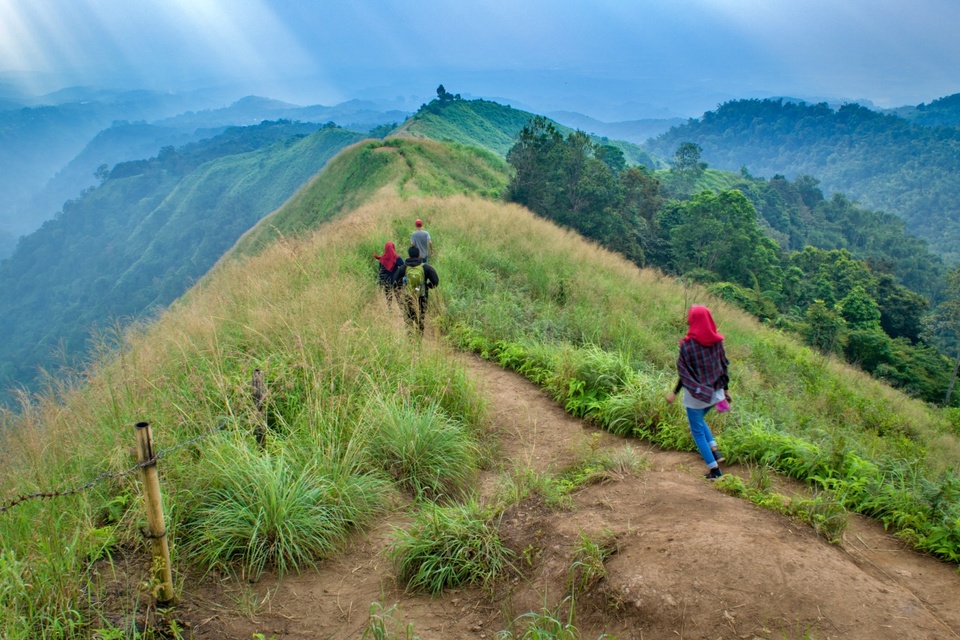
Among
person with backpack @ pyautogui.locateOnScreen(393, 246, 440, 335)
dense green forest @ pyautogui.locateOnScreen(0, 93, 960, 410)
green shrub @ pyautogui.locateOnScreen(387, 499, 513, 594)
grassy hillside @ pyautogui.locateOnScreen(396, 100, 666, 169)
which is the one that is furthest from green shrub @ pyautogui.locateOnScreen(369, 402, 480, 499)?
grassy hillside @ pyautogui.locateOnScreen(396, 100, 666, 169)

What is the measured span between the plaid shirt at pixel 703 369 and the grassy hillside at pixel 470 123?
5872cm

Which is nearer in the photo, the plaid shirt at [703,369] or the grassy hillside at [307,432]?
the grassy hillside at [307,432]

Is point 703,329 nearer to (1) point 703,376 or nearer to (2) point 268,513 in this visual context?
(1) point 703,376

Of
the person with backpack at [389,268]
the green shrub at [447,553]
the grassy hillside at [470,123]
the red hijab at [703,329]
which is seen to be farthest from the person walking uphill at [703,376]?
the grassy hillside at [470,123]

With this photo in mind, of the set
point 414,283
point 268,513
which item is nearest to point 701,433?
point 268,513

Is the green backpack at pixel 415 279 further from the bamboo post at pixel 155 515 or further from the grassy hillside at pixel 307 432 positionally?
the bamboo post at pixel 155 515

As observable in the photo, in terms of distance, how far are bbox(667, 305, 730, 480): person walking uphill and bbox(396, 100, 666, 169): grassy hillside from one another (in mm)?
58678

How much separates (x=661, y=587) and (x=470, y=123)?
86.8 meters

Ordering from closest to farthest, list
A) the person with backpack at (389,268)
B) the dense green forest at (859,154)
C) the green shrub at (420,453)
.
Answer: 1. the green shrub at (420,453)
2. the person with backpack at (389,268)
3. the dense green forest at (859,154)

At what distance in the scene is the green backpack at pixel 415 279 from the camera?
25.8 feet

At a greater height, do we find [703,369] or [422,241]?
[422,241]

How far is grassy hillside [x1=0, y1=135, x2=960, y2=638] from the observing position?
334cm

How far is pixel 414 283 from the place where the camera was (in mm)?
7895

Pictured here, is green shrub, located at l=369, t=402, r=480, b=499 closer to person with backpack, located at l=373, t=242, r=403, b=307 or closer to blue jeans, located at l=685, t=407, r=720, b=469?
blue jeans, located at l=685, t=407, r=720, b=469
